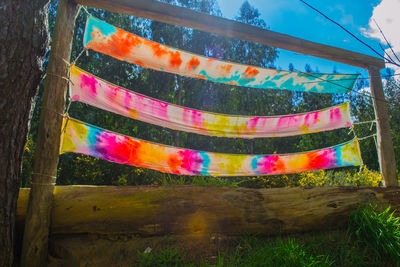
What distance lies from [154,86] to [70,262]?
242 inches

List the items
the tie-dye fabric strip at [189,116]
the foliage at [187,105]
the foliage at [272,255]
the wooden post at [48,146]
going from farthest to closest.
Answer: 1. the foliage at [187,105]
2. the tie-dye fabric strip at [189,116]
3. the foliage at [272,255]
4. the wooden post at [48,146]

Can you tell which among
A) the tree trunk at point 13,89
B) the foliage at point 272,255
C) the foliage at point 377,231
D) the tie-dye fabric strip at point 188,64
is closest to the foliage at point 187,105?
the tie-dye fabric strip at point 188,64

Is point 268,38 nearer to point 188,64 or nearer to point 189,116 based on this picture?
point 188,64

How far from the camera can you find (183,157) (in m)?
3.01

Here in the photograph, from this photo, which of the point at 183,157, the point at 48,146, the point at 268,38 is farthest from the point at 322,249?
the point at 48,146

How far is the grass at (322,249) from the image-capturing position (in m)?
2.19

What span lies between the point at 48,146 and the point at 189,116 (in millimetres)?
1530

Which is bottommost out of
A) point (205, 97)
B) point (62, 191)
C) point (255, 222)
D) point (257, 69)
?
point (255, 222)

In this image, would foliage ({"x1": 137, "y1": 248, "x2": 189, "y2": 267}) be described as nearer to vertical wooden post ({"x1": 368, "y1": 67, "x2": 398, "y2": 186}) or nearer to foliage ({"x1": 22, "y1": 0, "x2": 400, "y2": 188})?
foliage ({"x1": 22, "y1": 0, "x2": 400, "y2": 188})

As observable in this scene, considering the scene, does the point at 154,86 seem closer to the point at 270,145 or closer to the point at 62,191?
the point at 270,145

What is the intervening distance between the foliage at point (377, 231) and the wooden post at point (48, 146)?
2.84m

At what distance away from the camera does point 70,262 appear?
2131 millimetres

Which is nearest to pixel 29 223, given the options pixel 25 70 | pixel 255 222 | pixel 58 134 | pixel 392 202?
pixel 58 134

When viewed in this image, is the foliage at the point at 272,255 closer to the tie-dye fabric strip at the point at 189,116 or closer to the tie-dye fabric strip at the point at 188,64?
the tie-dye fabric strip at the point at 189,116
